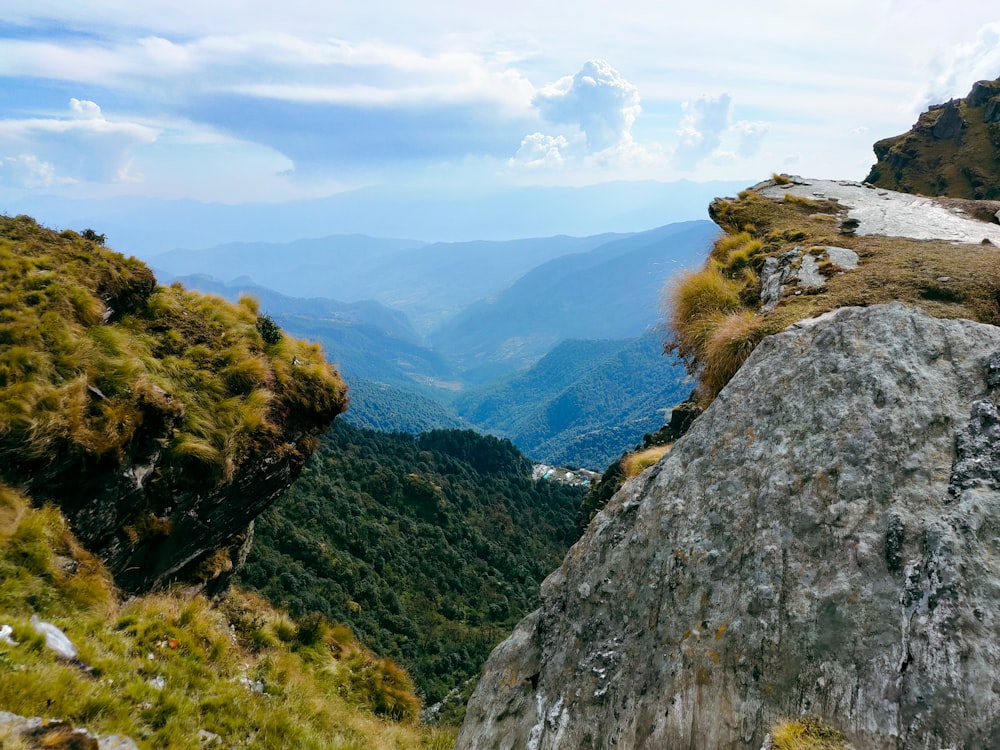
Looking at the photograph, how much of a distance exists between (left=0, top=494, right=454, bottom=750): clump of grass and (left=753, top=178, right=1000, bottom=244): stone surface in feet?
47.4

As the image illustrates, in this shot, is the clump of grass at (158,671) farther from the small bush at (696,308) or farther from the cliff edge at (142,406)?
the small bush at (696,308)

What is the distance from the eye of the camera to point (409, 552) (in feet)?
204

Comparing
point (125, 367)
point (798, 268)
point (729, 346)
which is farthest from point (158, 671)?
point (798, 268)

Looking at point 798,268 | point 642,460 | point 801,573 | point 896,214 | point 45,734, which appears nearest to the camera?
point 45,734

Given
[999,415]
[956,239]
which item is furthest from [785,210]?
[999,415]

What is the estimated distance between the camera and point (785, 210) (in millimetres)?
15578

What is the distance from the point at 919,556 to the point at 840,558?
594mm

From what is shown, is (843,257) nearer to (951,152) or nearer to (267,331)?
(267,331)

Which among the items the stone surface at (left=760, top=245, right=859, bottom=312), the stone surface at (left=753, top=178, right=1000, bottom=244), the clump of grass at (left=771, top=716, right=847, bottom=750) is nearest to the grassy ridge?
the clump of grass at (left=771, top=716, right=847, bottom=750)

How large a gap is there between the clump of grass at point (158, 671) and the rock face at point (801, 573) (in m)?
2.87

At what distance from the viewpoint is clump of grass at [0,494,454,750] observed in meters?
5.55

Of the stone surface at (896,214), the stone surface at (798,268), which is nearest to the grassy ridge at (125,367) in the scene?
the stone surface at (798,268)

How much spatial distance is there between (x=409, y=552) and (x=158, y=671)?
58.3 meters

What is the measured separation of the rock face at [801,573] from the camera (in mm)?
3982
